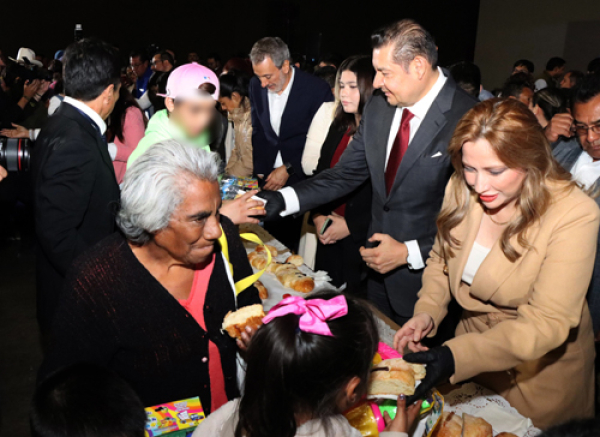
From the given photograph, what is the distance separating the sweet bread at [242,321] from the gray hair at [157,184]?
33 cm

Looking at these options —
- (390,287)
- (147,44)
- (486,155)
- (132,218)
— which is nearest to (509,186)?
(486,155)

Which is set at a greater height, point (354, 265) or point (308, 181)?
point (308, 181)

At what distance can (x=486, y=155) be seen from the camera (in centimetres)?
144

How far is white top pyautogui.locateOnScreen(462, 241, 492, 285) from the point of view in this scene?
1.64 metres

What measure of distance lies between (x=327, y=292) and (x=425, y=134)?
989mm

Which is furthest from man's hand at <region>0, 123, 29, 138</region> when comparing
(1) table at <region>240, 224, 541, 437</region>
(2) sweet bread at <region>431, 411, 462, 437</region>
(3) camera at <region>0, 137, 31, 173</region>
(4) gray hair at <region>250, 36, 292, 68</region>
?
(2) sweet bread at <region>431, 411, 462, 437</region>

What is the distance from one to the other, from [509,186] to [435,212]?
2.07ft

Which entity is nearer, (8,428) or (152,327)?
(152,327)

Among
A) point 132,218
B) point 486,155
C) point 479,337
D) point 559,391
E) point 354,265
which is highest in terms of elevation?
point 486,155

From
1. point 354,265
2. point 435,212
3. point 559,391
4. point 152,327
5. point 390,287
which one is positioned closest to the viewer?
point 152,327

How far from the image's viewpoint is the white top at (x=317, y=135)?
Result: 3.50m

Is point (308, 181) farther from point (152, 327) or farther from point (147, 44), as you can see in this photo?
point (147, 44)

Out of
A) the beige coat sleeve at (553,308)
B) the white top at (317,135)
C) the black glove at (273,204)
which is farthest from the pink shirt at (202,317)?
the white top at (317,135)

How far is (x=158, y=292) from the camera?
138 cm
